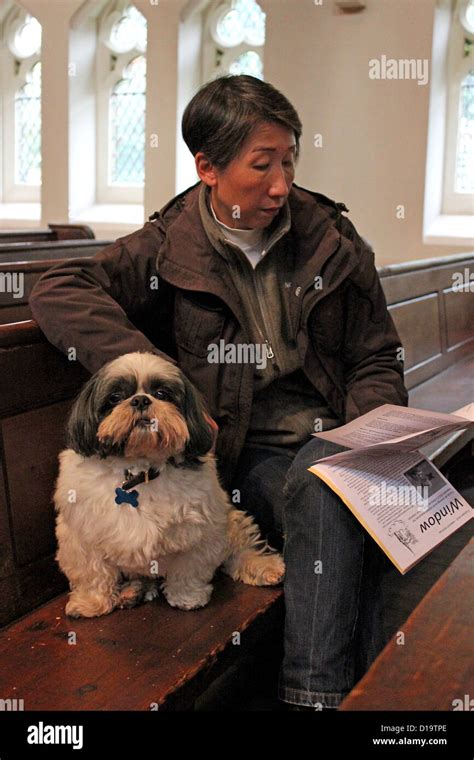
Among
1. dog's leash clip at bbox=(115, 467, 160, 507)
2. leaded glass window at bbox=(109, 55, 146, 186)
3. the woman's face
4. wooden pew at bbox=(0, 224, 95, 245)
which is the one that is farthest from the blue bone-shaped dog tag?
leaded glass window at bbox=(109, 55, 146, 186)

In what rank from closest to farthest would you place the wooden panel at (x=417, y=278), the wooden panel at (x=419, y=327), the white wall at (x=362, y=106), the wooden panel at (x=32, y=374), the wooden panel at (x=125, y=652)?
the wooden panel at (x=125, y=652), the wooden panel at (x=32, y=374), the wooden panel at (x=417, y=278), the wooden panel at (x=419, y=327), the white wall at (x=362, y=106)

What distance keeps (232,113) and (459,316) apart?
3141mm

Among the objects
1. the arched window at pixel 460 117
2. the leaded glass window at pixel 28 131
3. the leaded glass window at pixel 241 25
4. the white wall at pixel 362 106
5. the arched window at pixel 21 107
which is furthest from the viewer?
the leaded glass window at pixel 28 131

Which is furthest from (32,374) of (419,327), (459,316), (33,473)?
(459,316)

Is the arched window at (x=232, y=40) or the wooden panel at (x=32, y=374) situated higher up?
the arched window at (x=232, y=40)

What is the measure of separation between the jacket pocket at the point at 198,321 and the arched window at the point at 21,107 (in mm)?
7920

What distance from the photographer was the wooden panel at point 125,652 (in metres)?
1.75

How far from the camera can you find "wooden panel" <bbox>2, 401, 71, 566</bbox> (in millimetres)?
2070

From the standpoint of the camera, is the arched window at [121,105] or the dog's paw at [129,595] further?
the arched window at [121,105]

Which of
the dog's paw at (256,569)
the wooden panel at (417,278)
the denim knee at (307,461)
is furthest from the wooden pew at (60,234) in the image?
the denim knee at (307,461)

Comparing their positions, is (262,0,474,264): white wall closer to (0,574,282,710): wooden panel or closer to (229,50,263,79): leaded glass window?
(229,50,263,79): leaded glass window

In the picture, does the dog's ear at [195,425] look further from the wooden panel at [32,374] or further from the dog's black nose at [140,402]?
the wooden panel at [32,374]

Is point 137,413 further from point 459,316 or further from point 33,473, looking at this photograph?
point 459,316

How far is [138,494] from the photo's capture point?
1978 mm
